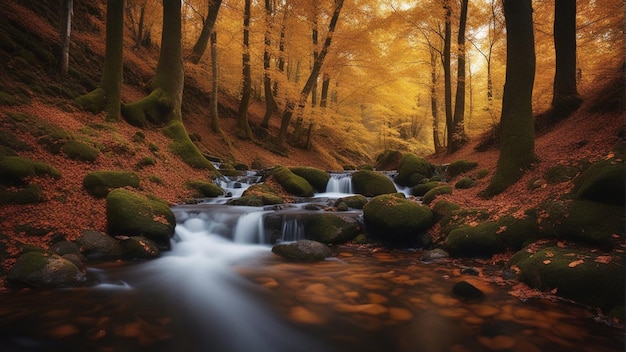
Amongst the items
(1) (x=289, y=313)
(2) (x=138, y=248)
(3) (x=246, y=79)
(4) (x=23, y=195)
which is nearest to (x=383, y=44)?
(3) (x=246, y=79)

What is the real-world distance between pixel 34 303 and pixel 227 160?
12038 mm

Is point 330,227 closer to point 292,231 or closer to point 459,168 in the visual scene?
point 292,231

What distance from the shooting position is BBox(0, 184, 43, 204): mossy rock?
18.7ft

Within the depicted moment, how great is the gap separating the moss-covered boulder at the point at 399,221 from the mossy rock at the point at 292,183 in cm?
478

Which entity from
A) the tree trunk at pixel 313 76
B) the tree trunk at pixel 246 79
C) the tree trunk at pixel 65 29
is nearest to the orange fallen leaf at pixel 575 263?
the tree trunk at pixel 65 29

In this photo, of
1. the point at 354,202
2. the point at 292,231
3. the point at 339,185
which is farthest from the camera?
the point at 339,185

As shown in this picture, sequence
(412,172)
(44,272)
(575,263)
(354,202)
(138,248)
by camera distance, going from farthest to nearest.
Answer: (412,172), (354,202), (138,248), (44,272), (575,263)

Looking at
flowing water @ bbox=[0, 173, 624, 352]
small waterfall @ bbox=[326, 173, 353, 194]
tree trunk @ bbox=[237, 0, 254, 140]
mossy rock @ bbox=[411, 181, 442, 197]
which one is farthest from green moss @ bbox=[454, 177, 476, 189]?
tree trunk @ bbox=[237, 0, 254, 140]

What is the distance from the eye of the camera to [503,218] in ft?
20.3

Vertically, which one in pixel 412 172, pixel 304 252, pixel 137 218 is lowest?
pixel 304 252

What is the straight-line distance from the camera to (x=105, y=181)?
7.56 meters

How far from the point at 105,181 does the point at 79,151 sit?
1.36 metres

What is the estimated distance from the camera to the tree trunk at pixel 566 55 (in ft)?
37.0

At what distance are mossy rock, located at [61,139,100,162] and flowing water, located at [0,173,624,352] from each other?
381 centimetres
